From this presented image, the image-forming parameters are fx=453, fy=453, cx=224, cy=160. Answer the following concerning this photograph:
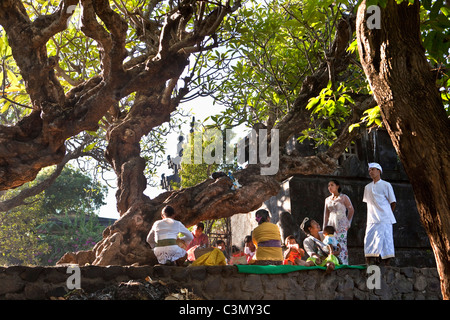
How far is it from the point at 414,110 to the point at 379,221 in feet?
14.3

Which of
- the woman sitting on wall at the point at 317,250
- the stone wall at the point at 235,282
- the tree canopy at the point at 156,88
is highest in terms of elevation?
the tree canopy at the point at 156,88

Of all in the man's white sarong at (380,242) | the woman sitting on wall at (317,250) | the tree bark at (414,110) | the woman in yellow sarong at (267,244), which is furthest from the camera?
the man's white sarong at (380,242)

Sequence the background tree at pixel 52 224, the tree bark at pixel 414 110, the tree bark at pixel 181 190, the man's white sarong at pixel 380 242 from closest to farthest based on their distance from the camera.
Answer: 1. the tree bark at pixel 414 110
2. the man's white sarong at pixel 380 242
3. the tree bark at pixel 181 190
4. the background tree at pixel 52 224

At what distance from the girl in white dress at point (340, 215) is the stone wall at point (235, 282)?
0.99 m

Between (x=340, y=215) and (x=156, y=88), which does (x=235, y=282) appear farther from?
(x=156, y=88)

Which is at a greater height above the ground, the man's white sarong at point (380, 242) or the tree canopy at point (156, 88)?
the tree canopy at point (156, 88)

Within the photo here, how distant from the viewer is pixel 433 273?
25.2ft

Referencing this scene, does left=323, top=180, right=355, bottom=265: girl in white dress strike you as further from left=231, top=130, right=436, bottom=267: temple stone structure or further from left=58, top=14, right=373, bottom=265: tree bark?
left=231, top=130, right=436, bottom=267: temple stone structure

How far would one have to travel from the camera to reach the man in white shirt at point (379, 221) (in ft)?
25.3

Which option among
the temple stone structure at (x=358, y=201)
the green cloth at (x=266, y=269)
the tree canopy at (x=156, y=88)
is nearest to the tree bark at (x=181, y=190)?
the tree canopy at (x=156, y=88)

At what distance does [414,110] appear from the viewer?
3830 millimetres

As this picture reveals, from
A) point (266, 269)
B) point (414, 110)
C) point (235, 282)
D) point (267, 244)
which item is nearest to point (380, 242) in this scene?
point (267, 244)

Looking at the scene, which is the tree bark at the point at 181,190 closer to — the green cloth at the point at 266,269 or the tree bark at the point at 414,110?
the green cloth at the point at 266,269

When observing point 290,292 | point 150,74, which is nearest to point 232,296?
point 290,292
